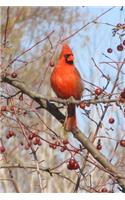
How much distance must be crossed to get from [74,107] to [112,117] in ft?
0.35

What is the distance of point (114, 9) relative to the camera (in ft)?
4.73

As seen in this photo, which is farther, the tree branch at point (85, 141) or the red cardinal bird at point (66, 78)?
the red cardinal bird at point (66, 78)

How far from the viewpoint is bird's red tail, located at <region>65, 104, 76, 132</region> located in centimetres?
126

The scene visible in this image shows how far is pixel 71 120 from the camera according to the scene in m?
1.28

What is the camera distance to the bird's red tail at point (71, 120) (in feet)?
4.14

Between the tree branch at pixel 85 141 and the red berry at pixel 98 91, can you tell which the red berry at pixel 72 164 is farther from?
the red berry at pixel 98 91

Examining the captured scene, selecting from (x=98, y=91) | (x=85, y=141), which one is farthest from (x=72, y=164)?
(x=98, y=91)

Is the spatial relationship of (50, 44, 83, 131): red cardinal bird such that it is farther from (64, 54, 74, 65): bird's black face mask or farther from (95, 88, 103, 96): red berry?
(95, 88, 103, 96): red berry

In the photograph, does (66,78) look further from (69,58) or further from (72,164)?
(72,164)

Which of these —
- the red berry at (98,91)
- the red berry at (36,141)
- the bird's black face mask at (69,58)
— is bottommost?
the red berry at (36,141)

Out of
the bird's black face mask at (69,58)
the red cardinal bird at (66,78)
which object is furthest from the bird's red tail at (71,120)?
the bird's black face mask at (69,58)

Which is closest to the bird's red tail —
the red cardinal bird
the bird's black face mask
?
the red cardinal bird

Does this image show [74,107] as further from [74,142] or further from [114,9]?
[114,9]
